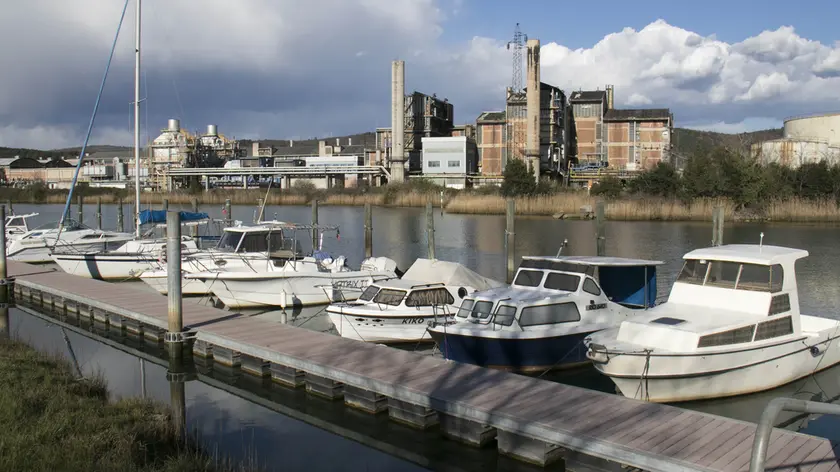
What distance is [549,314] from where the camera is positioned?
17.3m

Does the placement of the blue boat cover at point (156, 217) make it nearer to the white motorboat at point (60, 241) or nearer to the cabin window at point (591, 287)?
the white motorboat at point (60, 241)

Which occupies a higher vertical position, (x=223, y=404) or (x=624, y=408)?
(x=624, y=408)

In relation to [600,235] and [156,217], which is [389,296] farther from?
[156,217]

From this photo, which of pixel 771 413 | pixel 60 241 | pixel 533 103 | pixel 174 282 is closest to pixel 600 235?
pixel 174 282

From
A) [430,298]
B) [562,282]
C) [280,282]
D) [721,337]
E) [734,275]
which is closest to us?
[721,337]

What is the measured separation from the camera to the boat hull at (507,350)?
1647 centimetres

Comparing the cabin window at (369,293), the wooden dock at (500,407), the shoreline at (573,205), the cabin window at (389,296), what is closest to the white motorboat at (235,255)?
the cabin window at (369,293)

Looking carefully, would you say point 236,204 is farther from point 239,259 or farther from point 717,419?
point 717,419

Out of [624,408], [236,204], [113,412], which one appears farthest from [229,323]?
[236,204]

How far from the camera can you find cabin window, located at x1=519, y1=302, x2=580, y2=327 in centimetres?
1697

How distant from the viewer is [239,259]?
2653 centimetres

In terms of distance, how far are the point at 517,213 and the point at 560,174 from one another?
2660cm

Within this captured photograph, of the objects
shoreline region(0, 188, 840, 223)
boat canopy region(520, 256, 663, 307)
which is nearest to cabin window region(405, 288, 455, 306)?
boat canopy region(520, 256, 663, 307)

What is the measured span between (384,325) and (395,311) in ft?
1.60
